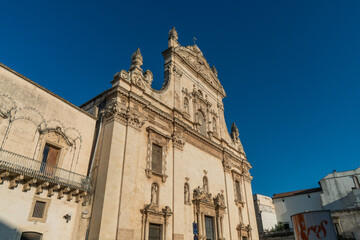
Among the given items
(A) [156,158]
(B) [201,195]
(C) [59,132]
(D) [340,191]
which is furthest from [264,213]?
(C) [59,132]

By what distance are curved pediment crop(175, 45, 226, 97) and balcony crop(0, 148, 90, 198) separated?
574 inches

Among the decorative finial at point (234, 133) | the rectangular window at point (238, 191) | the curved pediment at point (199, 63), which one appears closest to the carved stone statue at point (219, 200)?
the rectangular window at point (238, 191)

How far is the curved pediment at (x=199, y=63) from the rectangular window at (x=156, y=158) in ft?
32.3

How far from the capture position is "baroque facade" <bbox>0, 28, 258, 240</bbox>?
13219mm

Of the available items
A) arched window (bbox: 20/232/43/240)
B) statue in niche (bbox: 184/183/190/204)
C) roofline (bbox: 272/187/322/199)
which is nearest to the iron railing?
arched window (bbox: 20/232/43/240)

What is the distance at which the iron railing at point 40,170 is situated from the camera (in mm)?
10838

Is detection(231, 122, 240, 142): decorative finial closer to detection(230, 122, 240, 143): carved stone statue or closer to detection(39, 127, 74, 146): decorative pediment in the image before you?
detection(230, 122, 240, 143): carved stone statue

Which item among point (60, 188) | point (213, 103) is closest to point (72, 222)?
point (60, 188)

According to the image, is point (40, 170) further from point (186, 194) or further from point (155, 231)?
point (186, 194)

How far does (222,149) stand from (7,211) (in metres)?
17.7

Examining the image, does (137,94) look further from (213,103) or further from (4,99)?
(213,103)

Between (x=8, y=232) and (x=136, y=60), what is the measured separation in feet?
41.4

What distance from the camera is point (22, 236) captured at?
35.4 feet

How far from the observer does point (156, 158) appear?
17.2 metres
